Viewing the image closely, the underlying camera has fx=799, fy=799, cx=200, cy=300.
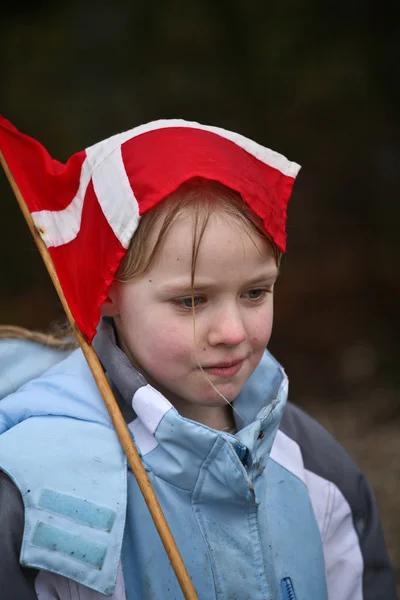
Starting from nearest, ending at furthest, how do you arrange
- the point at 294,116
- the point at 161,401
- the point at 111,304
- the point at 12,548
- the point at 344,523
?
the point at 12,548 < the point at 161,401 < the point at 111,304 < the point at 344,523 < the point at 294,116

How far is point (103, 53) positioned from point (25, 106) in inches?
21.1

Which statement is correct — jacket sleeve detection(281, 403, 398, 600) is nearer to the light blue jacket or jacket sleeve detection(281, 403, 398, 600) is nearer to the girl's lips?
the light blue jacket

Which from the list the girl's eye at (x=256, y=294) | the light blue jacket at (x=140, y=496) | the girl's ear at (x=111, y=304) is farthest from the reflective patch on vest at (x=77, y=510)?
the girl's eye at (x=256, y=294)

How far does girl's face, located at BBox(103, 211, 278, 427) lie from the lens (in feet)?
5.01

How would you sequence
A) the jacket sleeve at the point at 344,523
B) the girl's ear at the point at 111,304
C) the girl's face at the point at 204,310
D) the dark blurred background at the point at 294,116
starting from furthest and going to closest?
1. the dark blurred background at the point at 294,116
2. the jacket sleeve at the point at 344,523
3. the girl's ear at the point at 111,304
4. the girl's face at the point at 204,310

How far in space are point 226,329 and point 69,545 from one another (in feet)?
1.61

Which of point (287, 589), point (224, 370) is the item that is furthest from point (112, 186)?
point (287, 589)

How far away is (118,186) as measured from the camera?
5.24 ft

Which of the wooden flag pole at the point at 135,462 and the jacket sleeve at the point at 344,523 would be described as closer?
the wooden flag pole at the point at 135,462

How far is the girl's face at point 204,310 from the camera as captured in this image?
1.53 metres

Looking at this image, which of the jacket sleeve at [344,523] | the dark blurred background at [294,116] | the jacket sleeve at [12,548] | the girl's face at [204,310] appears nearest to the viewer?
the jacket sleeve at [12,548]

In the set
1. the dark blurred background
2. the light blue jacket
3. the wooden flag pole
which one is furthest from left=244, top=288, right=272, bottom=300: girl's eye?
the dark blurred background

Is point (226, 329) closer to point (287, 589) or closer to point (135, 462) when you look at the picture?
point (135, 462)

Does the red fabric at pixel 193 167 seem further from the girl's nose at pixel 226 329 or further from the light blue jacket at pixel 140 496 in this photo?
the light blue jacket at pixel 140 496
